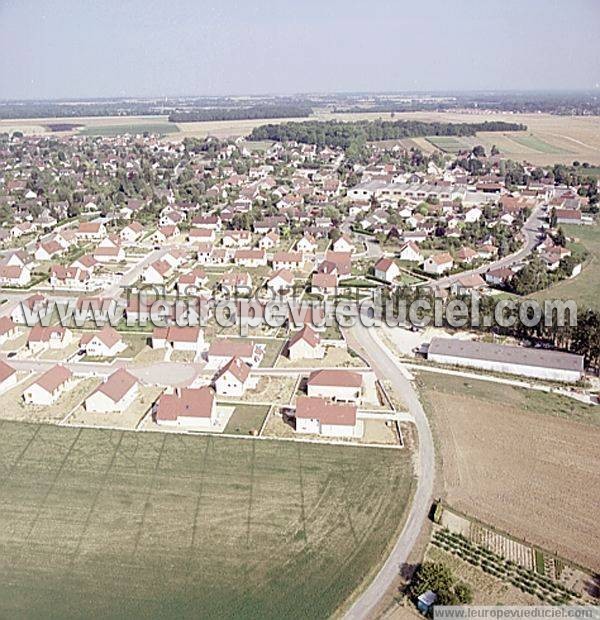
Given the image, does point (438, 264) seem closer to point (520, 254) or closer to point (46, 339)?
point (520, 254)

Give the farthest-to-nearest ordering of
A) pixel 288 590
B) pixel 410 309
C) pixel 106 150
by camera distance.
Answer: pixel 106 150 < pixel 410 309 < pixel 288 590

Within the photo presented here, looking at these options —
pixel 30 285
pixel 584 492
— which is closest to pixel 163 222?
pixel 30 285

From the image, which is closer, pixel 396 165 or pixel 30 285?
Answer: pixel 30 285

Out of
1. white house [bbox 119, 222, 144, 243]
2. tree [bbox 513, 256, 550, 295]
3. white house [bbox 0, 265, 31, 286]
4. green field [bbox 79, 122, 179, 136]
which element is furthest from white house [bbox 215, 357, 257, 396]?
green field [bbox 79, 122, 179, 136]

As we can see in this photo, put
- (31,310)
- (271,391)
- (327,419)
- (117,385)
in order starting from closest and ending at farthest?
(327,419) < (117,385) < (271,391) < (31,310)

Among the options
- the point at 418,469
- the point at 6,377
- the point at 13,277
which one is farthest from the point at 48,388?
the point at 13,277

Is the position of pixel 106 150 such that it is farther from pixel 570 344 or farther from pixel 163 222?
pixel 570 344

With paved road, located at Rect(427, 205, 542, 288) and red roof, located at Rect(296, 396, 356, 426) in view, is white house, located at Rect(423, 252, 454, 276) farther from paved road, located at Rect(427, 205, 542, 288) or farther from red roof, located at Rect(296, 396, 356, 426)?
red roof, located at Rect(296, 396, 356, 426)
